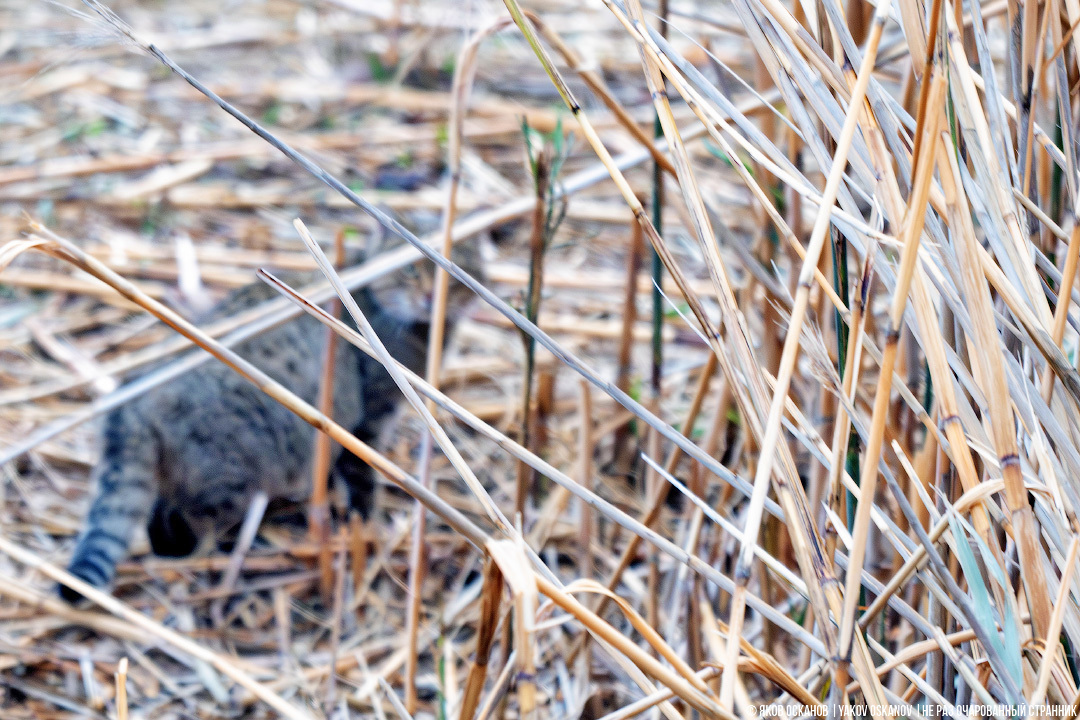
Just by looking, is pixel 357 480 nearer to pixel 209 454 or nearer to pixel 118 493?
pixel 209 454

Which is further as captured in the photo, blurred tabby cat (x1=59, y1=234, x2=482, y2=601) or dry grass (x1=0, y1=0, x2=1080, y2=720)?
blurred tabby cat (x1=59, y1=234, x2=482, y2=601)

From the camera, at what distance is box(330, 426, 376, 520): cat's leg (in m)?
2.27

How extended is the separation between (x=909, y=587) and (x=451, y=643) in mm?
898

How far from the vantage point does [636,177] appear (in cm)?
327

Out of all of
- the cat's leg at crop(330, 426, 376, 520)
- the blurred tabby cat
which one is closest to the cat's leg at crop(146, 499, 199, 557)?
the blurred tabby cat

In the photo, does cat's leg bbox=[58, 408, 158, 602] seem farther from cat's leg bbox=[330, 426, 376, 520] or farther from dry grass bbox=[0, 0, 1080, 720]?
cat's leg bbox=[330, 426, 376, 520]

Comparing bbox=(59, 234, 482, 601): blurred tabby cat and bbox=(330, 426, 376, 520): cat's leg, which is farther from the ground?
bbox=(59, 234, 482, 601): blurred tabby cat

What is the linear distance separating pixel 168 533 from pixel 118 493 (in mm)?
185

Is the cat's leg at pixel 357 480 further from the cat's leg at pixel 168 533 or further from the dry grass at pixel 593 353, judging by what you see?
the cat's leg at pixel 168 533

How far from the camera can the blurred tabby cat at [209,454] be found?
1.95 metres

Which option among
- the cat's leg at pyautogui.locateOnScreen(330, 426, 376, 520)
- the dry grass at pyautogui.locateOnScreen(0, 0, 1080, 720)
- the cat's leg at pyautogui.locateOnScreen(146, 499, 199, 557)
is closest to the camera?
the dry grass at pyautogui.locateOnScreen(0, 0, 1080, 720)

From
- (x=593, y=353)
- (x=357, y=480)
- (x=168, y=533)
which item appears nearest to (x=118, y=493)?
(x=168, y=533)

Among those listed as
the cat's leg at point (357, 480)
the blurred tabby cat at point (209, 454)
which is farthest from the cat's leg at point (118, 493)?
the cat's leg at point (357, 480)

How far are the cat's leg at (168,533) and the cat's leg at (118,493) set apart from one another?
3 centimetres
